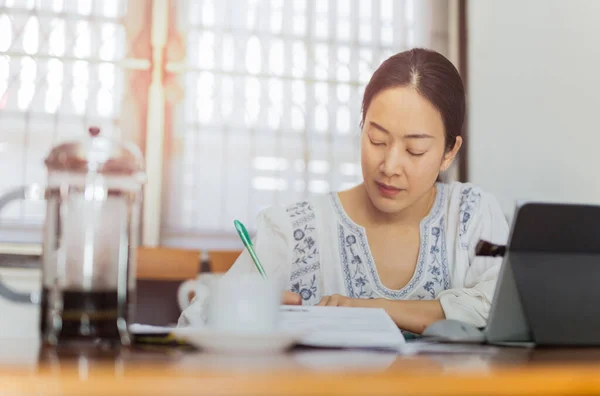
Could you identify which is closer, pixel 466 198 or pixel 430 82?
pixel 430 82

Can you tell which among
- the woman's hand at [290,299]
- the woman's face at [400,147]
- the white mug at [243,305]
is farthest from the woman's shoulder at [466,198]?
the white mug at [243,305]

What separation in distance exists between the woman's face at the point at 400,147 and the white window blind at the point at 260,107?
4.12 feet

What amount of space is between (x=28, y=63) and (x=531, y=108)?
223 cm

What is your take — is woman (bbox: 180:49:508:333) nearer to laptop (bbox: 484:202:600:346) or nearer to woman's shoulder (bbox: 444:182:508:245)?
woman's shoulder (bbox: 444:182:508:245)

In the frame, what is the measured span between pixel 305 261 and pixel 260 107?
1384 mm

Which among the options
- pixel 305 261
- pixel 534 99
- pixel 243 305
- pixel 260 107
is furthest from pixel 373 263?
pixel 534 99

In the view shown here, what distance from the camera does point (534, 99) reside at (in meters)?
3.10

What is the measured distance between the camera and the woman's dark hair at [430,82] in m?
1.58

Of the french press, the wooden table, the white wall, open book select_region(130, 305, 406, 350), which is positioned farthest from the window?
the wooden table

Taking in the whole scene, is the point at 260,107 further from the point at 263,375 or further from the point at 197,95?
the point at 263,375

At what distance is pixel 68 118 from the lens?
8.64ft

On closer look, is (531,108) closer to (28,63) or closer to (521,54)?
(521,54)

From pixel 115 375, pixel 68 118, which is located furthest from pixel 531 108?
pixel 115 375

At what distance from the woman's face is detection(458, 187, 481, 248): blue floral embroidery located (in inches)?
5.3
